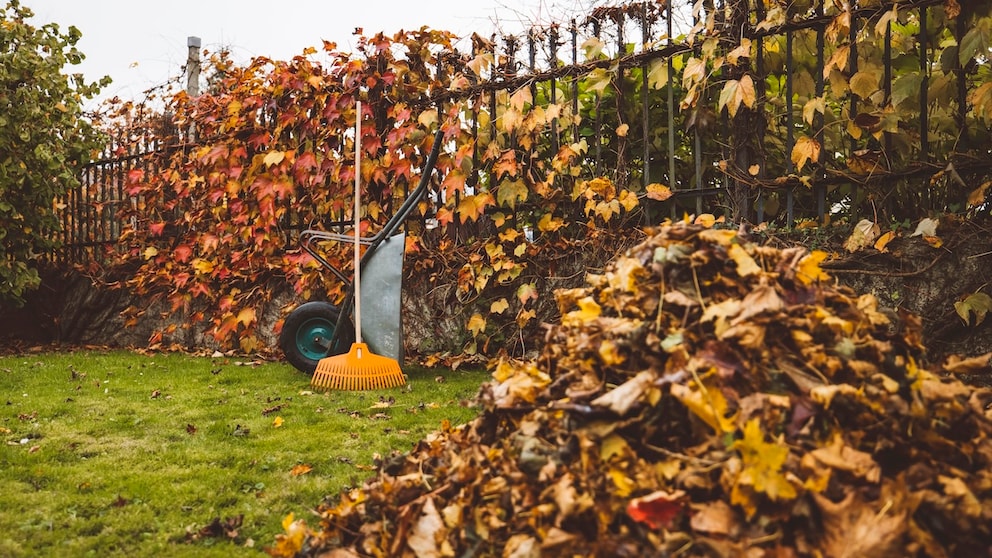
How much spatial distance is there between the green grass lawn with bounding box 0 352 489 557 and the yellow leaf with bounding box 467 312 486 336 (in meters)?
0.27

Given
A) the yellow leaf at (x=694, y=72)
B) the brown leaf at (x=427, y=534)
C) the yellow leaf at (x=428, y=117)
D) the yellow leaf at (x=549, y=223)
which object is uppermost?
the yellow leaf at (x=428, y=117)

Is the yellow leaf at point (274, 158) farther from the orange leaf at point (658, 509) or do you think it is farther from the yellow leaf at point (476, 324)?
the orange leaf at point (658, 509)

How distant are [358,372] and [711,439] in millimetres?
2559

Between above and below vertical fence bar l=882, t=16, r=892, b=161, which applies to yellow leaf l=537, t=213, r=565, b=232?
below

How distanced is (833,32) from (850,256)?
93 cm

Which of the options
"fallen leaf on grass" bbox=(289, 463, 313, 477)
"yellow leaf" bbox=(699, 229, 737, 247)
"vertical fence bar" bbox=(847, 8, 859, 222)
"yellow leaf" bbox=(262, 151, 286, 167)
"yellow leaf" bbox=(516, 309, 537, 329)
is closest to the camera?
"yellow leaf" bbox=(699, 229, 737, 247)

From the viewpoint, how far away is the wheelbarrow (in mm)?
3795

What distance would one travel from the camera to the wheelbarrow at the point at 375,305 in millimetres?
3795

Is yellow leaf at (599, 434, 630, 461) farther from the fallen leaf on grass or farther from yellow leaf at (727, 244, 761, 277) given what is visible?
the fallen leaf on grass

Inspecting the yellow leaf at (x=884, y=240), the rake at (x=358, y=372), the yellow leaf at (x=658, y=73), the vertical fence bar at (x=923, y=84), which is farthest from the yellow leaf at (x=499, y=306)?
the vertical fence bar at (x=923, y=84)

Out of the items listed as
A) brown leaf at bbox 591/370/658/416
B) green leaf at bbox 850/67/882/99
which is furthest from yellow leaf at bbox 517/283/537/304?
brown leaf at bbox 591/370/658/416

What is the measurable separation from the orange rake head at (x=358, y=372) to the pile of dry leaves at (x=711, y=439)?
1899 mm

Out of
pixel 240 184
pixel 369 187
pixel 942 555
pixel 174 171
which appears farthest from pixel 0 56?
pixel 942 555

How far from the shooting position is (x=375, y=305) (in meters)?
3.84
